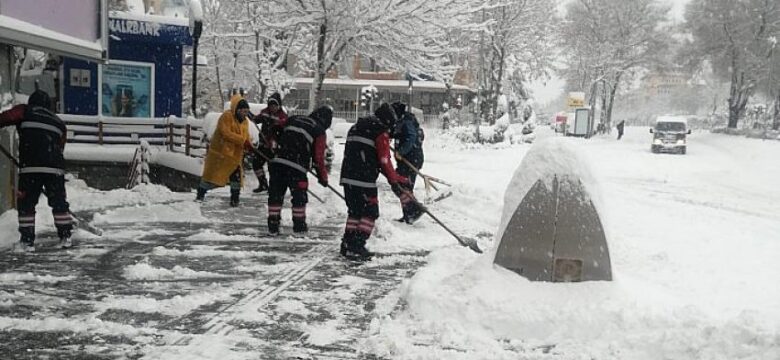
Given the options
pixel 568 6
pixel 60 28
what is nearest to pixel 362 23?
pixel 60 28

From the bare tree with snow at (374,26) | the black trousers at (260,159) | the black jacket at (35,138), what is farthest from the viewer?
the bare tree with snow at (374,26)

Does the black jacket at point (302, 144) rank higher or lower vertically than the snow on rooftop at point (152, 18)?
lower

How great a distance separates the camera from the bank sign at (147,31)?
17359 mm

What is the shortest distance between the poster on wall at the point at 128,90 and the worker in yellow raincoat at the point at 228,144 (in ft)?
29.5

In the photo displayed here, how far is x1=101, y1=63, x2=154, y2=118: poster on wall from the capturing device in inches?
721

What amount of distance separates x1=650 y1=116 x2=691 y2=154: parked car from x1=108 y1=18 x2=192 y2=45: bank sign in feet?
82.8

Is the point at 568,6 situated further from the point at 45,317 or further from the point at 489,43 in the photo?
the point at 45,317

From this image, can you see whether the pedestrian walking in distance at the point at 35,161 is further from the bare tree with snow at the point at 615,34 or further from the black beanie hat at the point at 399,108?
the bare tree with snow at the point at 615,34

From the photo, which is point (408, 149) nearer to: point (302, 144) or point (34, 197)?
point (302, 144)

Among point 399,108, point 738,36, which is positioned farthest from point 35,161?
point 738,36

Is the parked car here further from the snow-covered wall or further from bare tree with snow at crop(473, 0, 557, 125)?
the snow-covered wall

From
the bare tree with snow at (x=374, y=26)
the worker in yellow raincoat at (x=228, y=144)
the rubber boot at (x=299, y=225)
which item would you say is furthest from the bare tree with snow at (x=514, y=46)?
the rubber boot at (x=299, y=225)

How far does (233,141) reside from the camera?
10.5m

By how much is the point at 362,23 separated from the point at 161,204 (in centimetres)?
773
